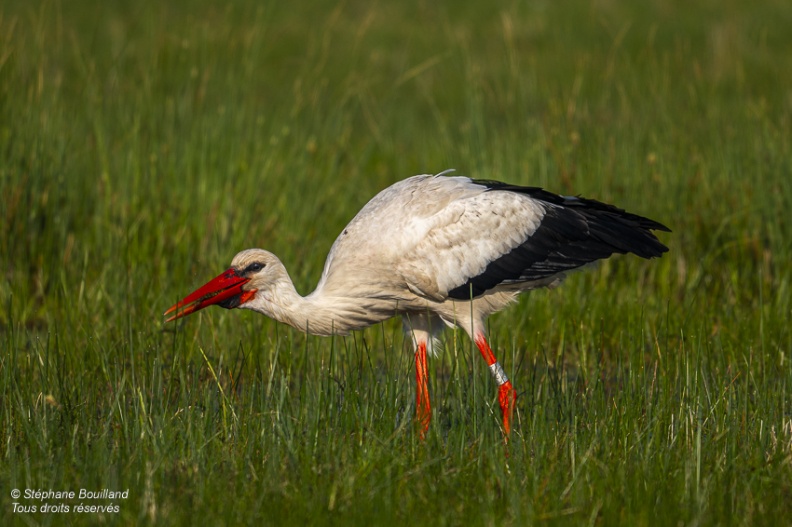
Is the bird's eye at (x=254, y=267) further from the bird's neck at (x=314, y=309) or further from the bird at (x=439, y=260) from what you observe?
the bird's neck at (x=314, y=309)

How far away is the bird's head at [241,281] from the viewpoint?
4.77 metres

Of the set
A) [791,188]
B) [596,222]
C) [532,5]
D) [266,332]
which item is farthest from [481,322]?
[532,5]

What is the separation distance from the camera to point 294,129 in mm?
7285

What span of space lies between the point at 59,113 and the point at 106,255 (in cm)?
97

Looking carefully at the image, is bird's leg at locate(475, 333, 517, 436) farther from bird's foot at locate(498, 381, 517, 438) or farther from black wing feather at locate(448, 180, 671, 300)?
black wing feather at locate(448, 180, 671, 300)

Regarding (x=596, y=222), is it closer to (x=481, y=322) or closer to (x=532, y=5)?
(x=481, y=322)

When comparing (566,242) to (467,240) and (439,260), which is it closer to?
(467,240)

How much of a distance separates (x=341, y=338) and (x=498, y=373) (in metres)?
1.07

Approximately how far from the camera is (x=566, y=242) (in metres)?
5.21

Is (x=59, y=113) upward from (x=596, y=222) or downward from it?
upward

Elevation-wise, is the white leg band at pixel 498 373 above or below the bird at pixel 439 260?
below

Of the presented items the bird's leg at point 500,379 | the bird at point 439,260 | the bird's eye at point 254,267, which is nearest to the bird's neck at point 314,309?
the bird at point 439,260
